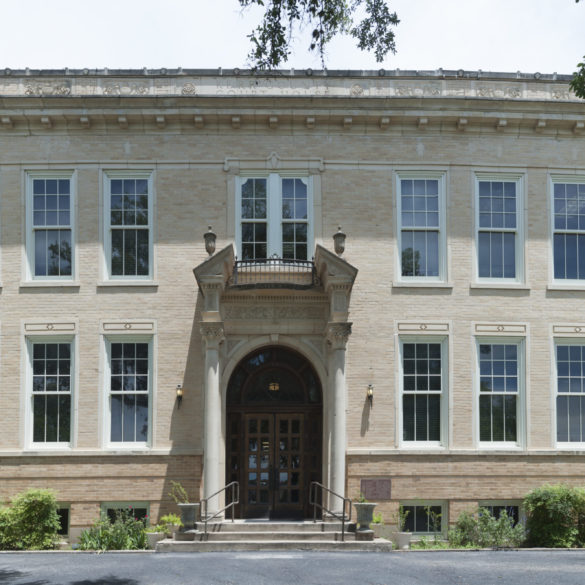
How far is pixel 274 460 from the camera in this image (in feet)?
62.4

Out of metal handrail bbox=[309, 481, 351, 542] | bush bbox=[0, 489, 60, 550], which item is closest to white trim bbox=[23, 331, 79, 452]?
bush bbox=[0, 489, 60, 550]

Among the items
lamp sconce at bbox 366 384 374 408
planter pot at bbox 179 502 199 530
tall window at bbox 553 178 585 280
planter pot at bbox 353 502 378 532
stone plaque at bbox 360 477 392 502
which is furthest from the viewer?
tall window at bbox 553 178 585 280

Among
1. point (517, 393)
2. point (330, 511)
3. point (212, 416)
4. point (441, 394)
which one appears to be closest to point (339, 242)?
point (441, 394)

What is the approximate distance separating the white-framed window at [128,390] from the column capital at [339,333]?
4314mm

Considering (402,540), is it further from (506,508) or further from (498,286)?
(498,286)

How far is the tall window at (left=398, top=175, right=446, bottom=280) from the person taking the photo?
1941cm

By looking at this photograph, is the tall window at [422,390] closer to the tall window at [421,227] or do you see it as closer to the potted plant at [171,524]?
the tall window at [421,227]

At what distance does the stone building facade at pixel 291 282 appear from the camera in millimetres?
18656

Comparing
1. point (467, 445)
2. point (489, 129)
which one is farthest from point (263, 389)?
point (489, 129)

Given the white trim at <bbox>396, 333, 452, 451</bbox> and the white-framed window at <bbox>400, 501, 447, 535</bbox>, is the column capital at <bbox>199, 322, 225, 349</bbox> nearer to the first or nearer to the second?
the white trim at <bbox>396, 333, 452, 451</bbox>

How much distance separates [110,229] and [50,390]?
13.2ft

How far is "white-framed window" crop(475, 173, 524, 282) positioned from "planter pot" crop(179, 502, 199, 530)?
27.9ft

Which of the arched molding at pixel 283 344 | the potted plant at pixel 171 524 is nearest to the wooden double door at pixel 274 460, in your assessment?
the arched molding at pixel 283 344

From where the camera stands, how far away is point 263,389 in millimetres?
19453
